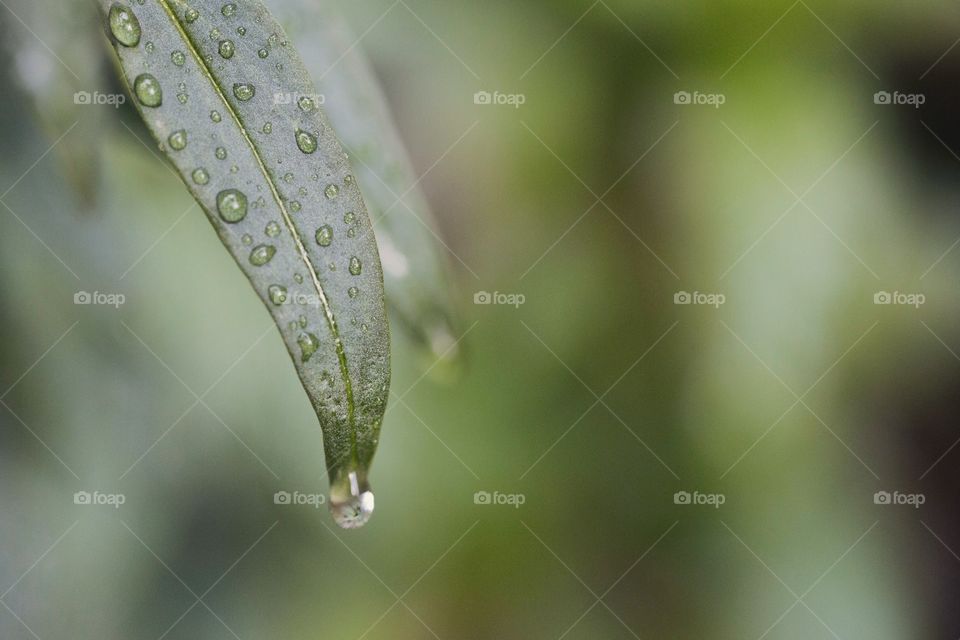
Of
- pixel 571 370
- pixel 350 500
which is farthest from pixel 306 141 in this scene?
pixel 571 370

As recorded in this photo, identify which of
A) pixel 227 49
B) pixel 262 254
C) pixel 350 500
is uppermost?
pixel 227 49

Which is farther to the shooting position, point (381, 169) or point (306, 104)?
Result: point (381, 169)

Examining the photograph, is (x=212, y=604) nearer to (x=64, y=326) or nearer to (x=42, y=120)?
(x=64, y=326)

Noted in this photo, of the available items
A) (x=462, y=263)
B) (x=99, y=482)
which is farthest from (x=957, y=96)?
(x=99, y=482)

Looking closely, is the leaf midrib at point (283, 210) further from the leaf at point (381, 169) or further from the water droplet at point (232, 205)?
the leaf at point (381, 169)

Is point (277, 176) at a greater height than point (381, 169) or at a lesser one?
lesser

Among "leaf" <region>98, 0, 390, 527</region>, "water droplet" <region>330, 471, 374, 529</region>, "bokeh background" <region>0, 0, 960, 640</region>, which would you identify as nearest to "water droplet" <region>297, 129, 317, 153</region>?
"leaf" <region>98, 0, 390, 527</region>

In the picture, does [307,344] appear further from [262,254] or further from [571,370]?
[571,370]
